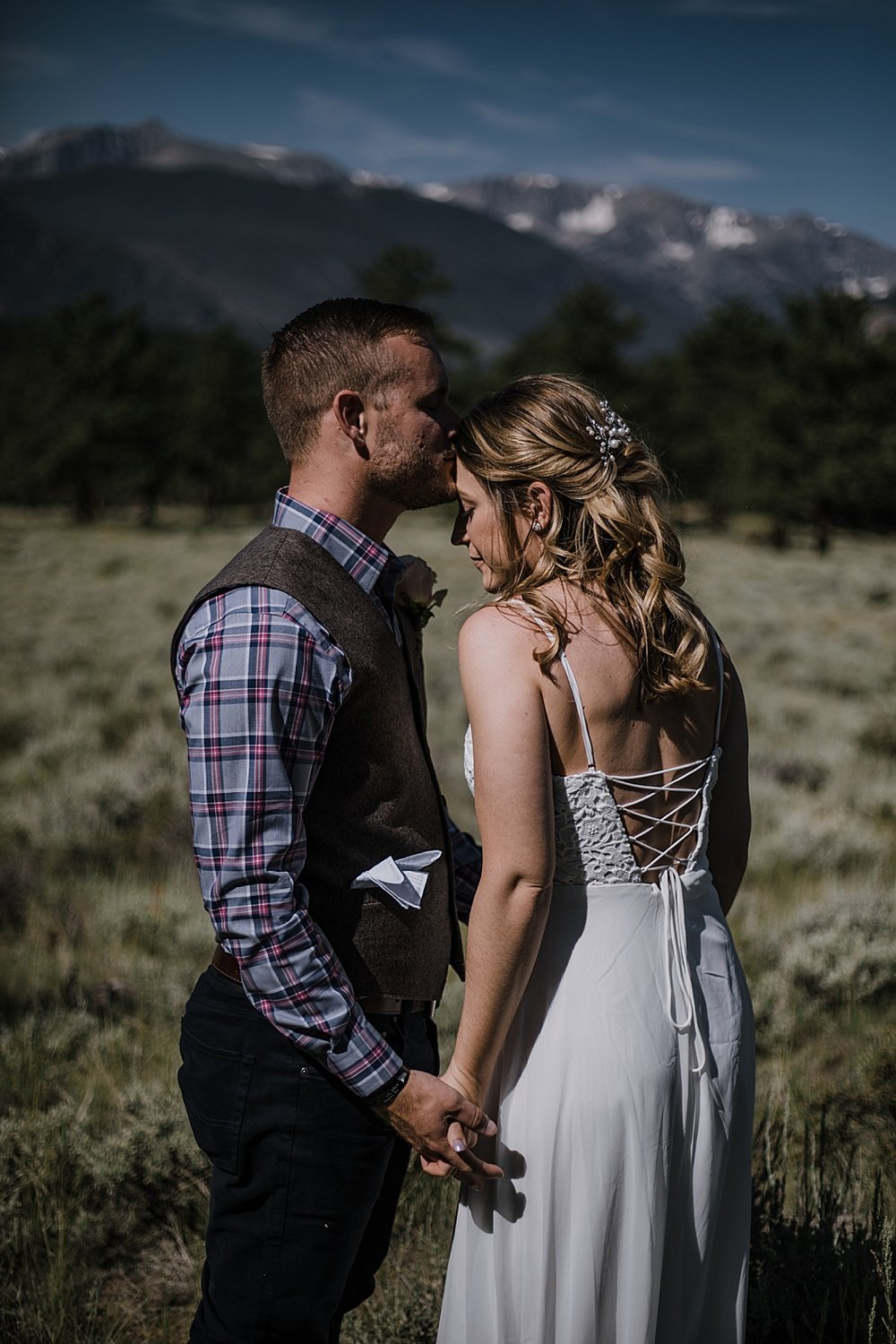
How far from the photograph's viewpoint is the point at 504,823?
5.72 feet

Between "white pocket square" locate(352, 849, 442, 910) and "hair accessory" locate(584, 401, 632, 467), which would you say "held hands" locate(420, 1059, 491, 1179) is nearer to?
"white pocket square" locate(352, 849, 442, 910)

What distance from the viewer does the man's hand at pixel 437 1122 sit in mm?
1781

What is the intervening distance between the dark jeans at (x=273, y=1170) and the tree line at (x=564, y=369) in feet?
99.6

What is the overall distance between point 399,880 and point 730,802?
0.84 meters

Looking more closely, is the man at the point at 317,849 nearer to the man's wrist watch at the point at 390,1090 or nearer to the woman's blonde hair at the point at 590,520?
the man's wrist watch at the point at 390,1090

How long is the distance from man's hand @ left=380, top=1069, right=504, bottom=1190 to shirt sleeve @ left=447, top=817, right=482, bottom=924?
609 millimetres

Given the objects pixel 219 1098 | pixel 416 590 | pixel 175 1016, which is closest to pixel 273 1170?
pixel 219 1098

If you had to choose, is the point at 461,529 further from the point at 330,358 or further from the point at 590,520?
the point at 330,358

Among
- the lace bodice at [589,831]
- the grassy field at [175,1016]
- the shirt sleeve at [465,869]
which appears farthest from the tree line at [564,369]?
the lace bodice at [589,831]

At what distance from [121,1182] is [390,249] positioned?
49942mm

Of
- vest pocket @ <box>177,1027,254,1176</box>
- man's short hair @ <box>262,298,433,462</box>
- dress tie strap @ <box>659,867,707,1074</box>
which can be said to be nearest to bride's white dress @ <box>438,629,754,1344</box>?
dress tie strap @ <box>659,867,707,1074</box>

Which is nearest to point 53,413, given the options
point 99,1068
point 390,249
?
point 390,249

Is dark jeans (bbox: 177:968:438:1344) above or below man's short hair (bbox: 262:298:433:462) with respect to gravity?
below

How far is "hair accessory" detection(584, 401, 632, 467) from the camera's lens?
1.92 m
